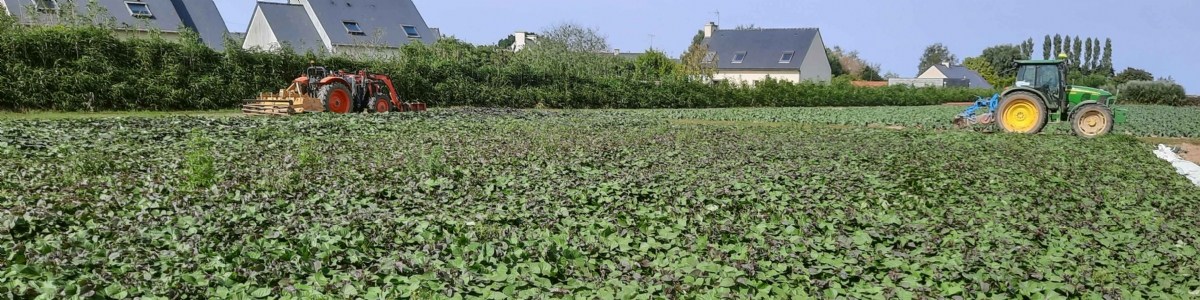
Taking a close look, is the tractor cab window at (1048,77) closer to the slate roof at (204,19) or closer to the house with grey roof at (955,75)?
the slate roof at (204,19)

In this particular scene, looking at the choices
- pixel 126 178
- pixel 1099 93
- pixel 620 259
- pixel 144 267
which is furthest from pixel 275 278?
pixel 1099 93

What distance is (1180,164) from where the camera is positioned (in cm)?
1248

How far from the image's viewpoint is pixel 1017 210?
7.58 metres

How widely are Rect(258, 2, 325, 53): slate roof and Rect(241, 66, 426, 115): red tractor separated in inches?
777

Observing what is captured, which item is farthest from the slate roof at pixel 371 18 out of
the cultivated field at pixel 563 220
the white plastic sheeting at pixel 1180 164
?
the white plastic sheeting at pixel 1180 164

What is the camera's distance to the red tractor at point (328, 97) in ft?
56.5

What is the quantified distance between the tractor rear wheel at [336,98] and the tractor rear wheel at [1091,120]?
14.1 metres

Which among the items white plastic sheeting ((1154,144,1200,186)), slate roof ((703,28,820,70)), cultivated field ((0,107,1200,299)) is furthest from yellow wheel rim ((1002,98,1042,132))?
slate roof ((703,28,820,70))

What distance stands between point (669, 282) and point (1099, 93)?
16.0 m

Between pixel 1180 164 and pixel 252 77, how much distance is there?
17884 mm

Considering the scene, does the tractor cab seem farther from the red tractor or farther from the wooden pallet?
the wooden pallet

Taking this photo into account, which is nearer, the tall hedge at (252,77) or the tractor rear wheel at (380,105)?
the tall hedge at (252,77)

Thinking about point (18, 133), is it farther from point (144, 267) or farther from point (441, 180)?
point (144, 267)

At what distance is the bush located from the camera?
148ft
